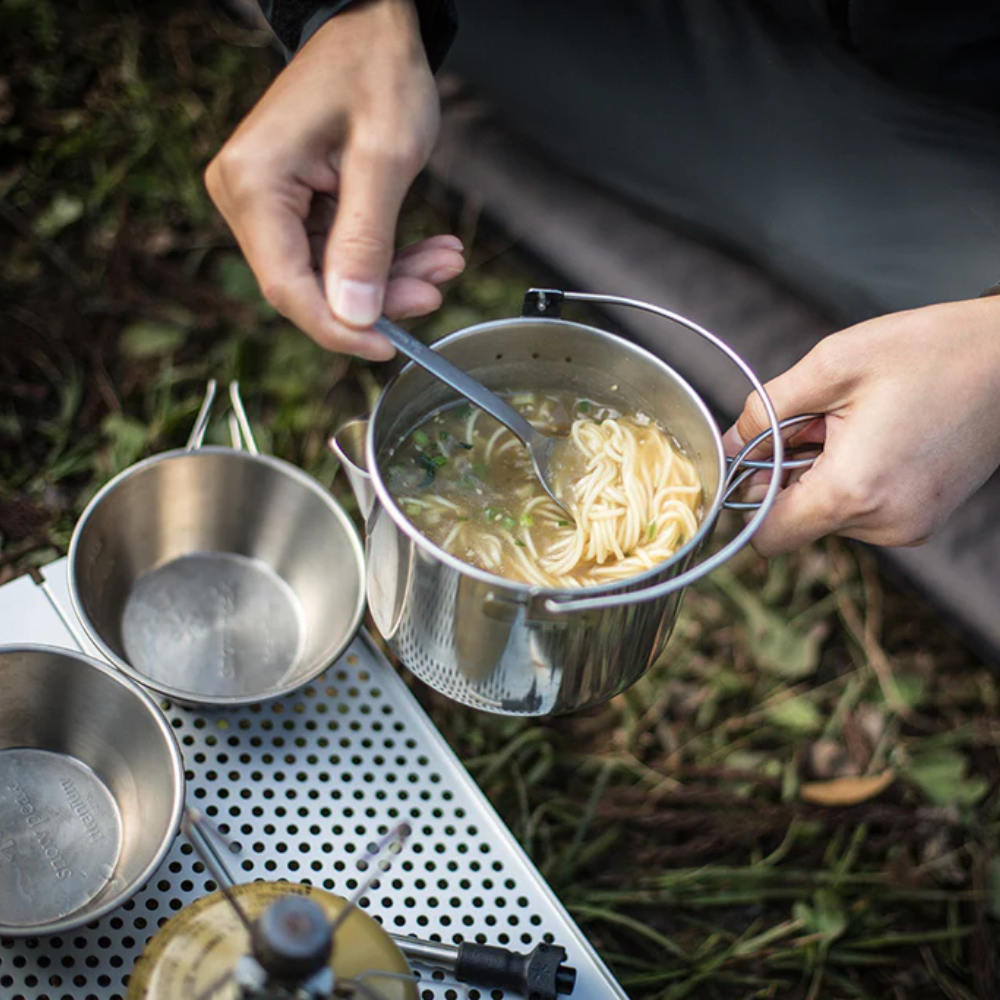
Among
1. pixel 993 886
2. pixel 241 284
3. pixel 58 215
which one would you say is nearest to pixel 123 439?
pixel 241 284

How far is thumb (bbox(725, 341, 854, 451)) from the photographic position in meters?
2.08

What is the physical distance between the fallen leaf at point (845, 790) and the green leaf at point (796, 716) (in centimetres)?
15

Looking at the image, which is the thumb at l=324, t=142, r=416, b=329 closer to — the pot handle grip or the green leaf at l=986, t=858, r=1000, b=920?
the pot handle grip

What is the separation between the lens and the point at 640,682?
10.3ft

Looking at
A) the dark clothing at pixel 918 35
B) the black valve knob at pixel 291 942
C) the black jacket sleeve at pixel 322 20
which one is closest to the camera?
the black valve knob at pixel 291 942

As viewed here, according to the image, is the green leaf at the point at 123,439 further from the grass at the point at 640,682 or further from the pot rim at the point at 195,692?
the pot rim at the point at 195,692

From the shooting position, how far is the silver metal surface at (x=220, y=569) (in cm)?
209

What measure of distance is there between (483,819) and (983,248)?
5.99ft

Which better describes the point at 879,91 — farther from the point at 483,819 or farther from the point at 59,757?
the point at 59,757

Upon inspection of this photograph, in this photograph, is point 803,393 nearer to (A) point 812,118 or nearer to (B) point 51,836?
(A) point 812,118

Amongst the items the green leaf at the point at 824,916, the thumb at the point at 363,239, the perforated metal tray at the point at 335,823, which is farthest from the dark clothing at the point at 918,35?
the green leaf at the point at 824,916

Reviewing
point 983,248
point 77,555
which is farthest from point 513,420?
point 983,248

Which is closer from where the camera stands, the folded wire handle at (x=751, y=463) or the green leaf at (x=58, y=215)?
the folded wire handle at (x=751, y=463)

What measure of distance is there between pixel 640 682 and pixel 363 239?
172 cm
